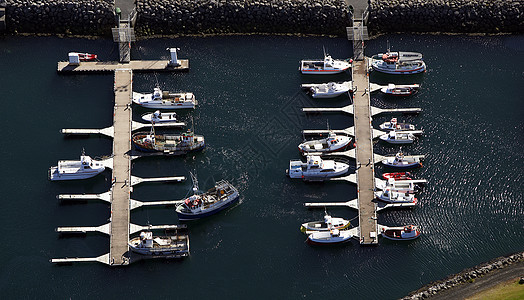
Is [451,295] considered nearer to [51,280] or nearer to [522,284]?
[522,284]

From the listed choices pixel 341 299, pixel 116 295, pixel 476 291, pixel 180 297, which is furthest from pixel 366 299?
pixel 116 295

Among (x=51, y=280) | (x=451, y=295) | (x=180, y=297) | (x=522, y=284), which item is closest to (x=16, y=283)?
(x=51, y=280)

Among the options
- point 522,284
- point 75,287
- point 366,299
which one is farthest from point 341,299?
point 75,287

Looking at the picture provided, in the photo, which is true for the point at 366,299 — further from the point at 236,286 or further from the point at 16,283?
the point at 16,283

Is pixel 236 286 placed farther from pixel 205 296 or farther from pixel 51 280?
pixel 51 280
